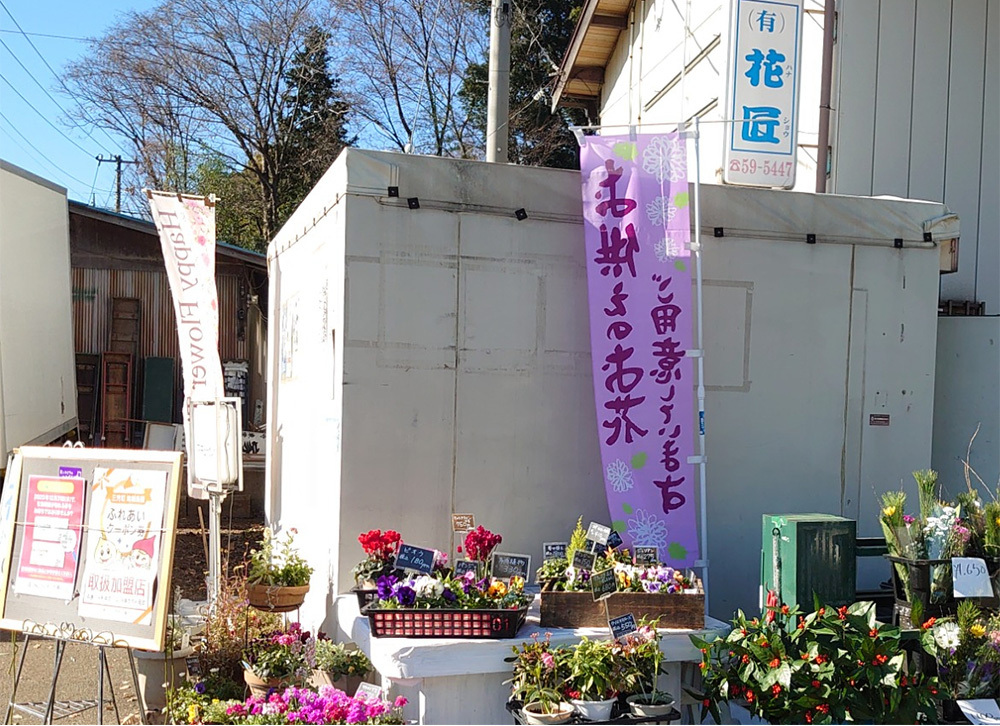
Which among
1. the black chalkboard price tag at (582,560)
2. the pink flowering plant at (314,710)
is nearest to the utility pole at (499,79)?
the black chalkboard price tag at (582,560)

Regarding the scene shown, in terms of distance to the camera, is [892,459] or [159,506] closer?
[159,506]

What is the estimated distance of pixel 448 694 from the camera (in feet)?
15.0

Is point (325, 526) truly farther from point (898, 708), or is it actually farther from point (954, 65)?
point (954, 65)

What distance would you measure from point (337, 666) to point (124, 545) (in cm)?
124

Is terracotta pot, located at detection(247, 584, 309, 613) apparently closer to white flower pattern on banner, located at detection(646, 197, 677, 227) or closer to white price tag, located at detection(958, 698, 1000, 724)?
white flower pattern on banner, located at detection(646, 197, 677, 227)

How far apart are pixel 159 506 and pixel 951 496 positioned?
5.82 meters

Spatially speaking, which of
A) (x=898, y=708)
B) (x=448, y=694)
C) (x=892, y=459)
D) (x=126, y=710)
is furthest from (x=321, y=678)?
(x=892, y=459)

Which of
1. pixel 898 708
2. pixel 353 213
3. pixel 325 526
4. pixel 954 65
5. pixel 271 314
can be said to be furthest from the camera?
pixel 271 314

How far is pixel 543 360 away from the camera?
587 centimetres

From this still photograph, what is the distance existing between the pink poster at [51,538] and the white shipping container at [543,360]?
57.3 inches

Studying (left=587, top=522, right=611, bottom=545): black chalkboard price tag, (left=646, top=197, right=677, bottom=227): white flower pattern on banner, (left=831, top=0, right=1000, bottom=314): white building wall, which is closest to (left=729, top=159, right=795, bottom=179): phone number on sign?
(left=831, top=0, right=1000, bottom=314): white building wall

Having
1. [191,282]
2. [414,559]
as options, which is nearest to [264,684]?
[414,559]

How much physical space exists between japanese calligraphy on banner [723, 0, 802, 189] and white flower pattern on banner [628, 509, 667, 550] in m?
2.88

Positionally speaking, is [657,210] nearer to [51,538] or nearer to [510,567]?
[510,567]
